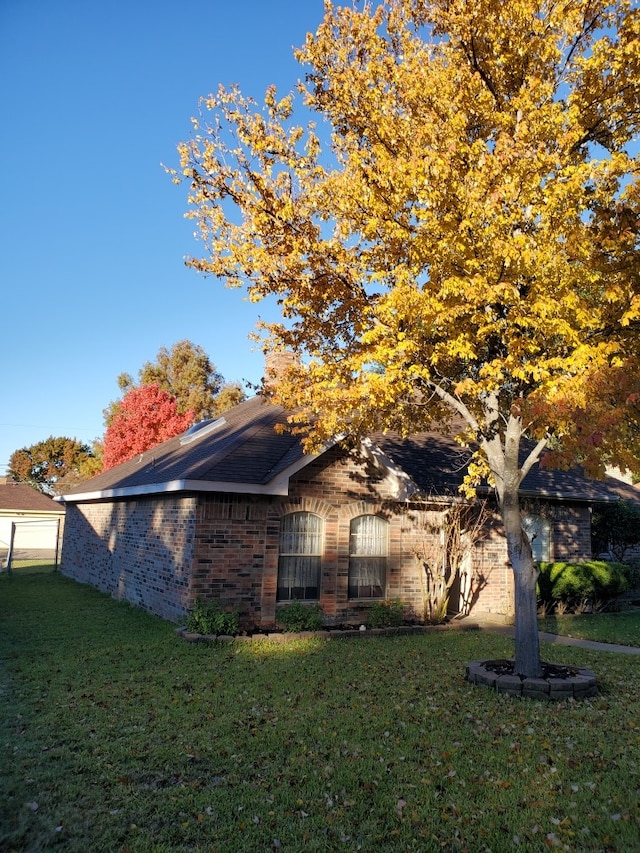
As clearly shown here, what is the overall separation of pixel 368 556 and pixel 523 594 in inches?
198

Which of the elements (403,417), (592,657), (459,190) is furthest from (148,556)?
(459,190)

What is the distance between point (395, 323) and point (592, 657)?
6.22m

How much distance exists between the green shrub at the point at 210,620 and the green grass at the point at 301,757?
1.06m

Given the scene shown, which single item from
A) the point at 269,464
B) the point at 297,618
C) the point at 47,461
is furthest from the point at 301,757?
the point at 47,461

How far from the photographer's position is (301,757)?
5316 mm

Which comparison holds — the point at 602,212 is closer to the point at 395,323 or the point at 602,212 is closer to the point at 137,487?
the point at 395,323

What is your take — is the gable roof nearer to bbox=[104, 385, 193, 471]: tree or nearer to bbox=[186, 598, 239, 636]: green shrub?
bbox=[186, 598, 239, 636]: green shrub

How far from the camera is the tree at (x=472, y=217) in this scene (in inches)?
307

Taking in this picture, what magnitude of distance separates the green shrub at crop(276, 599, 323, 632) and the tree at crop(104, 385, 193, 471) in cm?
2699

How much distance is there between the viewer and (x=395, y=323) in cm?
877

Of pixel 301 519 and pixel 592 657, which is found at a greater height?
pixel 301 519

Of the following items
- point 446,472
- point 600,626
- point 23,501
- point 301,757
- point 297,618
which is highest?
point 446,472

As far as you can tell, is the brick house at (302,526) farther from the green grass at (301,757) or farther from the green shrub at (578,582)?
the green grass at (301,757)

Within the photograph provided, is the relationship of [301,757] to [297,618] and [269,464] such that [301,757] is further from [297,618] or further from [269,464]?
[269,464]
